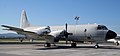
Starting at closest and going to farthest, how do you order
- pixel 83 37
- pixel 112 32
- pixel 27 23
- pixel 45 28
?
Answer: pixel 112 32, pixel 83 37, pixel 45 28, pixel 27 23

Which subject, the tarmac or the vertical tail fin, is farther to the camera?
the vertical tail fin

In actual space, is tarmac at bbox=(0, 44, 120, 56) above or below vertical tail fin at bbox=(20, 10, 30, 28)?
below

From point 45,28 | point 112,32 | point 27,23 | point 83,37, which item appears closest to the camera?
point 112,32

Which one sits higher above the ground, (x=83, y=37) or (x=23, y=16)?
(x=23, y=16)

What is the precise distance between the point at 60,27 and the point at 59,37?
3.66 metres

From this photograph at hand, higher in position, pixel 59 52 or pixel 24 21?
pixel 24 21

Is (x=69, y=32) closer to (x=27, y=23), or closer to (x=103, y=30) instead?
(x=103, y=30)

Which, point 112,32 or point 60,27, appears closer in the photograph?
point 112,32

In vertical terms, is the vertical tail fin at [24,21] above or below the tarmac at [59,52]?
above

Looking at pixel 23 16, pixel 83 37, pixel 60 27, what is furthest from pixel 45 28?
pixel 23 16

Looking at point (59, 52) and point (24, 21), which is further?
point (24, 21)

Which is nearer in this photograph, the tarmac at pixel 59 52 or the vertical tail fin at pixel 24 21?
the tarmac at pixel 59 52

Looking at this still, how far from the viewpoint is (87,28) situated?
30656 mm

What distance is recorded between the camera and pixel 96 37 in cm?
2956
